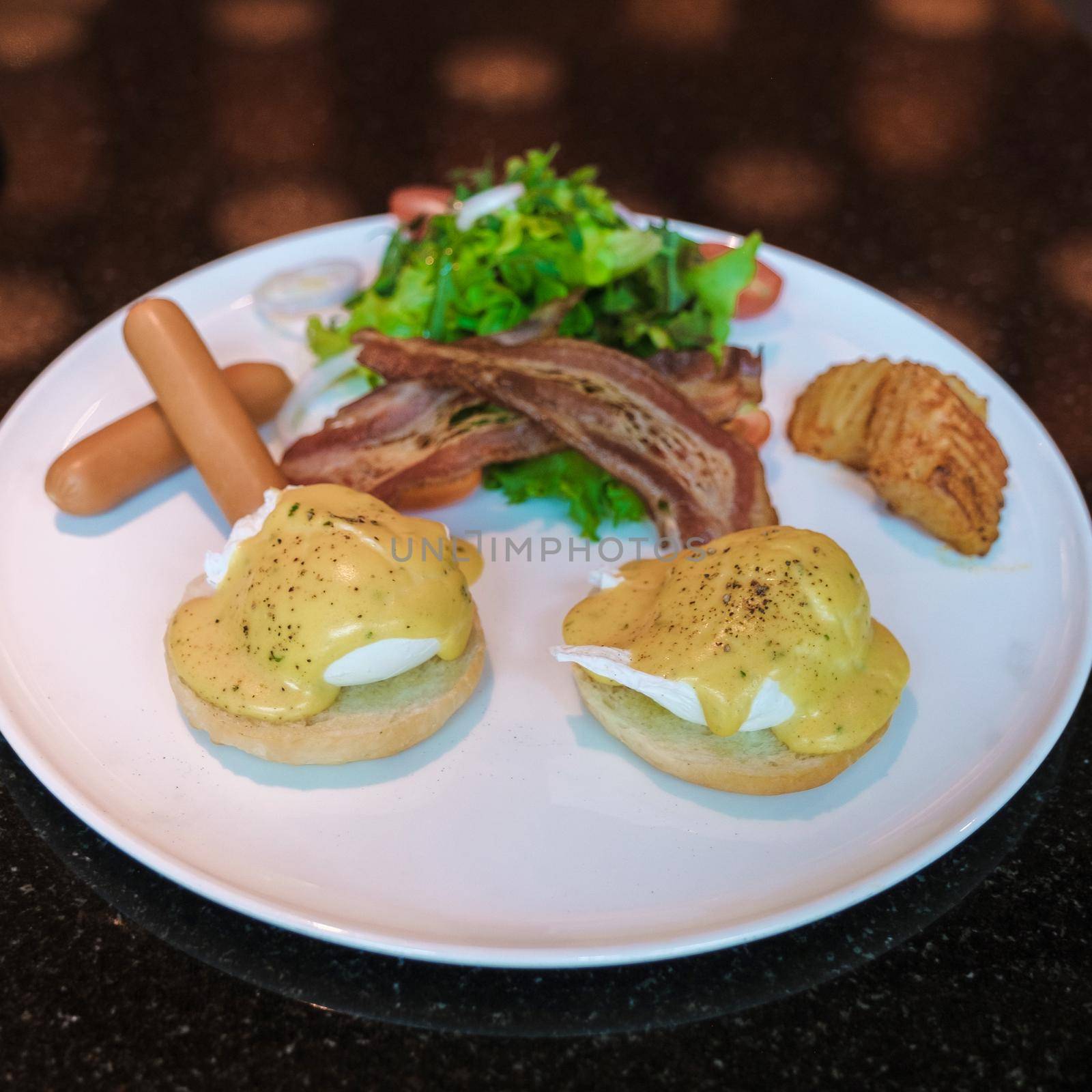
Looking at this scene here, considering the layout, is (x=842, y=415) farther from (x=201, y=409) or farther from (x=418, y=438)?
(x=201, y=409)

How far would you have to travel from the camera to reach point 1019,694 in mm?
2438

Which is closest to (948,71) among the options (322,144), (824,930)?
(322,144)

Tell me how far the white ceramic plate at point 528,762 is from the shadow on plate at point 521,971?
8cm

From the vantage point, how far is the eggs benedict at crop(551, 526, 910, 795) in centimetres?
212

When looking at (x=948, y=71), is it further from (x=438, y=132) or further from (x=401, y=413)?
(x=401, y=413)

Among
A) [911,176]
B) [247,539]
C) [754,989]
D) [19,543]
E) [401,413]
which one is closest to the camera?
[754,989]

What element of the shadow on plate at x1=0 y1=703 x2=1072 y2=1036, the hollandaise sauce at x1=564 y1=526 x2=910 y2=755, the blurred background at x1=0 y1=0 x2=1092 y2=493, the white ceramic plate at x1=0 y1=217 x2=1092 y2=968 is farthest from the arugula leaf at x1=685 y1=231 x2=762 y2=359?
the shadow on plate at x1=0 y1=703 x2=1072 y2=1036

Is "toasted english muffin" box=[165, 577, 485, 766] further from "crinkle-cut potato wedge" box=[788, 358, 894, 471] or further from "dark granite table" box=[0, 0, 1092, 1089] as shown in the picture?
"crinkle-cut potato wedge" box=[788, 358, 894, 471]

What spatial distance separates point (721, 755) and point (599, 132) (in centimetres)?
333

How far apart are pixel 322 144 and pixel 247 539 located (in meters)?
2.76

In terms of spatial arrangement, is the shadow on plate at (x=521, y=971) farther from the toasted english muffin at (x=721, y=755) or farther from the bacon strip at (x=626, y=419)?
the bacon strip at (x=626, y=419)

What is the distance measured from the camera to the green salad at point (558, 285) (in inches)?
125

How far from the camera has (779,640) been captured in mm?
2133

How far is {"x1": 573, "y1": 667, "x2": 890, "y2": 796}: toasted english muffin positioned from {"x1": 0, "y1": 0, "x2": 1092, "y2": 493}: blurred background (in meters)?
1.75
